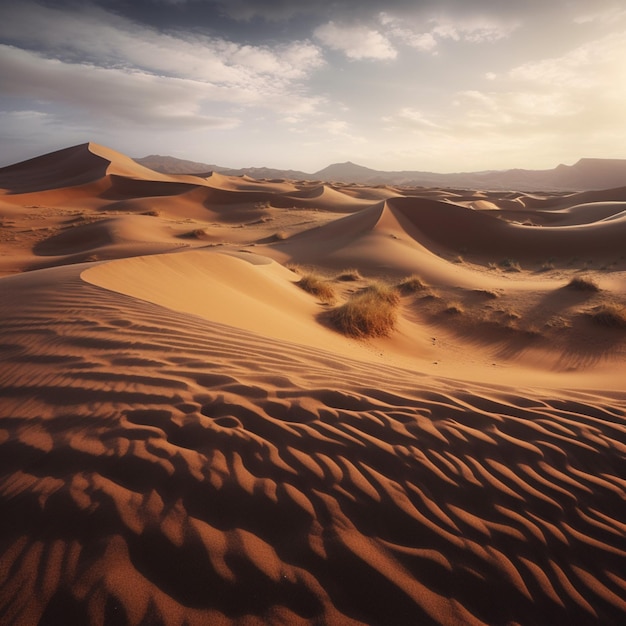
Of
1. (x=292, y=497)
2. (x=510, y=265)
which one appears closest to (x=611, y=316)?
(x=292, y=497)

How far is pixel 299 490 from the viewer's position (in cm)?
220

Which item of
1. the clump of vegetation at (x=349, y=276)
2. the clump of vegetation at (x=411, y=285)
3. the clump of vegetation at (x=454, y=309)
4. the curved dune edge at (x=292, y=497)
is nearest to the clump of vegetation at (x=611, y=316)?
the clump of vegetation at (x=454, y=309)

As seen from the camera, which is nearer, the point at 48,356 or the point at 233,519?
the point at 233,519

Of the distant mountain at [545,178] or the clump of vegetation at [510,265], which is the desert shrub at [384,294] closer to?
the clump of vegetation at [510,265]

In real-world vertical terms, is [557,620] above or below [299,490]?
below

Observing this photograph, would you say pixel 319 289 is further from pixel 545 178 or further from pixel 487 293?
pixel 545 178

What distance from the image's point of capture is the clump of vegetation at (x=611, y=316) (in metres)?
7.67

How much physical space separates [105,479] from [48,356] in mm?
1880

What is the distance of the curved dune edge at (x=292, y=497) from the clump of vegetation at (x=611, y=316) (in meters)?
5.25

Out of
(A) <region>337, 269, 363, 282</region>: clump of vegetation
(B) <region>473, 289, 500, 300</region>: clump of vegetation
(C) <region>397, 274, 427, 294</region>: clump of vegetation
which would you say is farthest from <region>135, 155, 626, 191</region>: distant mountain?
(B) <region>473, 289, 500, 300</region>: clump of vegetation

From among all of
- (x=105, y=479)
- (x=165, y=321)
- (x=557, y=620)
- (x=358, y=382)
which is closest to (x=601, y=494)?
(x=557, y=620)

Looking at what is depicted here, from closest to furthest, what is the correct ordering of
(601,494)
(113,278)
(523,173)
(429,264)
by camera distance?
1. (601,494)
2. (113,278)
3. (429,264)
4. (523,173)

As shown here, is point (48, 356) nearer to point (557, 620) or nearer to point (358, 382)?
point (358, 382)

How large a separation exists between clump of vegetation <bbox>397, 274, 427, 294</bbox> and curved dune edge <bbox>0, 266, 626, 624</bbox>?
7577mm
